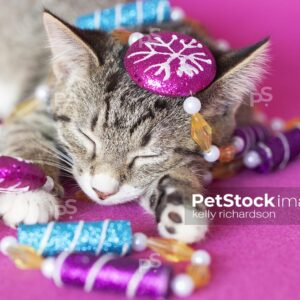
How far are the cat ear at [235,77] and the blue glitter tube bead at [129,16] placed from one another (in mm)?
317

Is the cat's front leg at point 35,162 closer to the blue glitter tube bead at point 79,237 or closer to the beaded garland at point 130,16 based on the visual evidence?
the blue glitter tube bead at point 79,237

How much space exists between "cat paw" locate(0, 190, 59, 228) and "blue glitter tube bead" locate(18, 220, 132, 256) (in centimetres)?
6

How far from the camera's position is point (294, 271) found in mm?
1102

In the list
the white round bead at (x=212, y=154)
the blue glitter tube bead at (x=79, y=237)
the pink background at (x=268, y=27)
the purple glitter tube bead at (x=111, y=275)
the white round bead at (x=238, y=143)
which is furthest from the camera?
the pink background at (x=268, y=27)

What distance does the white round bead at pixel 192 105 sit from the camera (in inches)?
48.1

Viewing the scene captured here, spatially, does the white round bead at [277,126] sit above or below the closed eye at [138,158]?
below

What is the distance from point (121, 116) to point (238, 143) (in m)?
0.36

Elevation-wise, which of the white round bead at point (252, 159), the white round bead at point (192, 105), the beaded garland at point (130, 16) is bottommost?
the white round bead at point (252, 159)

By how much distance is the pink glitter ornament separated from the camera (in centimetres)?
120

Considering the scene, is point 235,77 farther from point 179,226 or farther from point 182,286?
point 182,286

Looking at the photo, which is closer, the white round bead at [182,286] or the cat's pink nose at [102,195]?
the white round bead at [182,286]

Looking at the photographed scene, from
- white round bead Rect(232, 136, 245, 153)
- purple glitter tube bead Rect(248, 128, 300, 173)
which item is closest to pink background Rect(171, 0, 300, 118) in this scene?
purple glitter tube bead Rect(248, 128, 300, 173)

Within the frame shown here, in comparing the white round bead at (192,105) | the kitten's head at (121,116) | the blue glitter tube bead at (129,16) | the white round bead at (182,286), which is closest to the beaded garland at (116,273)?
the white round bead at (182,286)

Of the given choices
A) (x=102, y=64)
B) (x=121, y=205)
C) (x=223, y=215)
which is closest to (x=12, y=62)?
(x=102, y=64)
